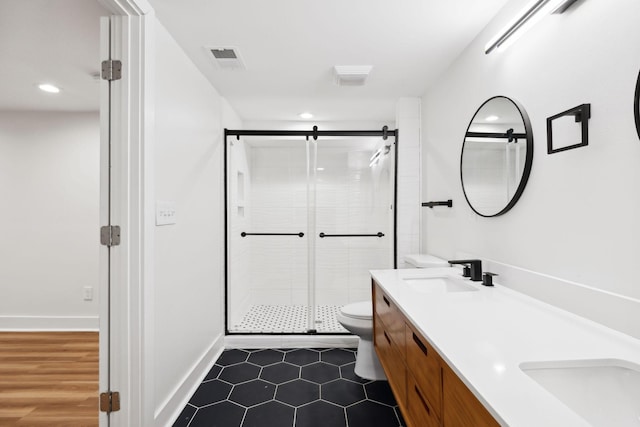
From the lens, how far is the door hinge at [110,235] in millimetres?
1467

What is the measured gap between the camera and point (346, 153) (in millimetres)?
3127

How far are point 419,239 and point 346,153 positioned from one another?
3.58 feet

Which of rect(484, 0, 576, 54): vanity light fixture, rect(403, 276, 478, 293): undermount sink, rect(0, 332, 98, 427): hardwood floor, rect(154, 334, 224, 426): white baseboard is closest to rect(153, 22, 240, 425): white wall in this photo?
rect(154, 334, 224, 426): white baseboard

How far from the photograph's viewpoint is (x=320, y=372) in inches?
92.1

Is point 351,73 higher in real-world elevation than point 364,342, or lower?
higher

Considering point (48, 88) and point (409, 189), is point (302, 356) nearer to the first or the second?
point (409, 189)

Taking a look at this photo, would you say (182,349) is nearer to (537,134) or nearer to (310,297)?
(310,297)

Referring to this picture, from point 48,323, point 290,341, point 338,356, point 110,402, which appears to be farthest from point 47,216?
point 338,356

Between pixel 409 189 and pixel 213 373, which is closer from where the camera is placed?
pixel 213 373

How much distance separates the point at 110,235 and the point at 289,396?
4.74 feet

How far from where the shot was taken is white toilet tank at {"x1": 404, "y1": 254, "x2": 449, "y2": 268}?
2.26 metres

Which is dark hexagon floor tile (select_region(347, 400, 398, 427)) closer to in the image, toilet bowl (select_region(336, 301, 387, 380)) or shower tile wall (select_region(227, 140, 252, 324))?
toilet bowl (select_region(336, 301, 387, 380))

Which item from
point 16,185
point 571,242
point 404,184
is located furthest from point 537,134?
point 16,185

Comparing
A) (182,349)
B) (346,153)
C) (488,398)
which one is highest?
(346,153)
